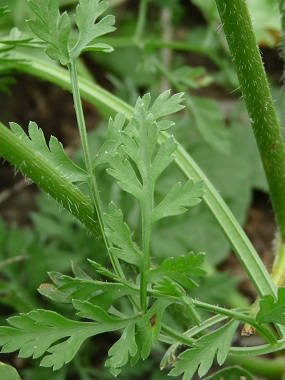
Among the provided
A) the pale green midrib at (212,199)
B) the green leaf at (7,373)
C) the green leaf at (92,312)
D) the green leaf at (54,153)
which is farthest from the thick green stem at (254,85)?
the green leaf at (7,373)

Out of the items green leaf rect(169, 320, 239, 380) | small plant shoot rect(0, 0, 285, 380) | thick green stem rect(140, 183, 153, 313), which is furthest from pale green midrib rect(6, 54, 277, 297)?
thick green stem rect(140, 183, 153, 313)

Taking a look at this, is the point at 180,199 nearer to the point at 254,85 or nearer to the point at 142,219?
the point at 142,219

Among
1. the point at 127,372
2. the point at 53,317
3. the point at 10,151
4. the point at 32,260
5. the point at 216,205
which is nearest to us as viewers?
the point at 53,317

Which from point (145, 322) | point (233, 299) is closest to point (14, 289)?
point (233, 299)

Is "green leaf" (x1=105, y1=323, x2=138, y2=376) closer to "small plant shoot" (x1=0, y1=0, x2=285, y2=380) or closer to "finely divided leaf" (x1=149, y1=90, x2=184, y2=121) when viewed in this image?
"small plant shoot" (x1=0, y1=0, x2=285, y2=380)

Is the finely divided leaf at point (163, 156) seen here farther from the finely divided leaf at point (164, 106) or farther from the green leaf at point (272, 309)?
the green leaf at point (272, 309)

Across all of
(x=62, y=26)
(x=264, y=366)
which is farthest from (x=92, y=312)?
(x=264, y=366)

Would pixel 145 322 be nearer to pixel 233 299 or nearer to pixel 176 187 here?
pixel 176 187
